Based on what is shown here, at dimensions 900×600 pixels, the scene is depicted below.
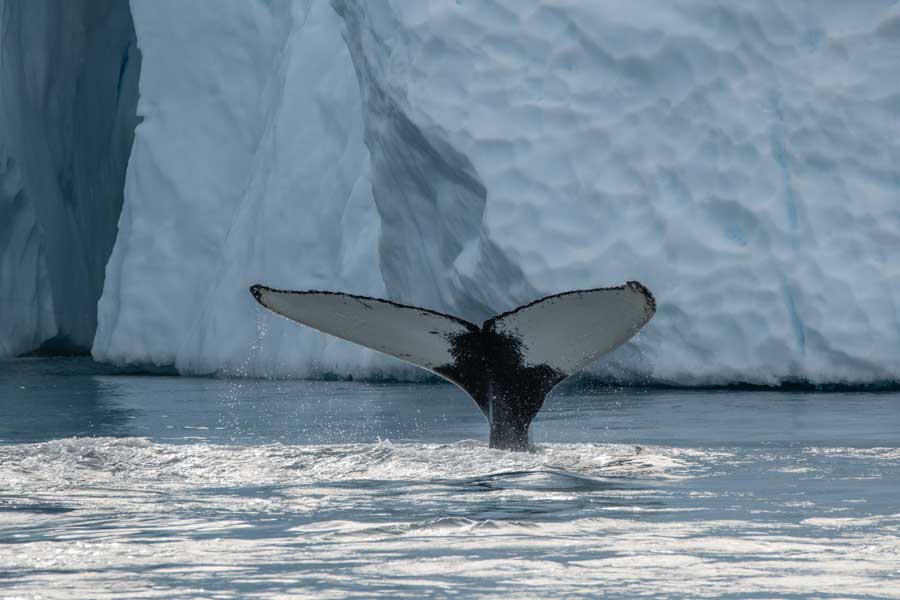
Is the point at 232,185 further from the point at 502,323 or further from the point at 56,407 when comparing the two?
the point at 502,323

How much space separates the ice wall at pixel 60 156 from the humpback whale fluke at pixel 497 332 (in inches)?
834

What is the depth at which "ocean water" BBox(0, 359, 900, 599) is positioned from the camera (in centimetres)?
408

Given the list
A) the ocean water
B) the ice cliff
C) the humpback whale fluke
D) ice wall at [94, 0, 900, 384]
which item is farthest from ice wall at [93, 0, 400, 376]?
the humpback whale fluke

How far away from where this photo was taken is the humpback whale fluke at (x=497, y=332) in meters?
6.32

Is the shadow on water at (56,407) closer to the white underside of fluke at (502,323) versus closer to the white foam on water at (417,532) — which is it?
the white foam on water at (417,532)

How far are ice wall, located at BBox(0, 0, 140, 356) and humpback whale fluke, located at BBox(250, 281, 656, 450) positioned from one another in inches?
834

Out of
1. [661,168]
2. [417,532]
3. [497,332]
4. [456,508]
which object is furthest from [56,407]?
[417,532]

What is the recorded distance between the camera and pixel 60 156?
29.4 m

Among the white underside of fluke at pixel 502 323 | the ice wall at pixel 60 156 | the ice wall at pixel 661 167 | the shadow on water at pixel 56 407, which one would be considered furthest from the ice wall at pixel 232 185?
the white underside of fluke at pixel 502 323

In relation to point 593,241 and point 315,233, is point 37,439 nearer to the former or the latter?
point 593,241

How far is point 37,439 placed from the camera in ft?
31.0

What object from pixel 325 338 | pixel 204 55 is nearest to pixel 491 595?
pixel 325 338

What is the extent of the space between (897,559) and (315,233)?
1666 centimetres

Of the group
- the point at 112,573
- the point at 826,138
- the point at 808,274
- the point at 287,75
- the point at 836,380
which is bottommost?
the point at 112,573
